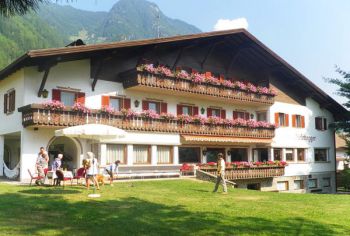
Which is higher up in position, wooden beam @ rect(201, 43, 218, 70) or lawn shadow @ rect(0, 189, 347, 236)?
wooden beam @ rect(201, 43, 218, 70)

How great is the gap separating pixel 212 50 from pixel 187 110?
16.2ft

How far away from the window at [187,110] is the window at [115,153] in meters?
5.81

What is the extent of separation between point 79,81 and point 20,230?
52.6 feet

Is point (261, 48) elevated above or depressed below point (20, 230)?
above

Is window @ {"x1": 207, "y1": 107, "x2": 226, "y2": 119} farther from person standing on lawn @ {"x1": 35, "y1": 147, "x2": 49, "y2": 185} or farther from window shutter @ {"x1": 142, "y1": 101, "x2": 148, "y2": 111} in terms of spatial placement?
person standing on lawn @ {"x1": 35, "y1": 147, "x2": 49, "y2": 185}

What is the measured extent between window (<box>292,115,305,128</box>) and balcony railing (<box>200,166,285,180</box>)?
6.12m

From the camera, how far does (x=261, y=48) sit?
32.3 metres

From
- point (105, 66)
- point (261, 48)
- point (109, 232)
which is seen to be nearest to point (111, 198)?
point (109, 232)

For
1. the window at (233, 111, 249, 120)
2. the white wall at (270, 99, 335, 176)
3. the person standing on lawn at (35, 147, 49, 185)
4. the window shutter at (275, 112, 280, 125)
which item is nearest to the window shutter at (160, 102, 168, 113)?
the window at (233, 111, 249, 120)

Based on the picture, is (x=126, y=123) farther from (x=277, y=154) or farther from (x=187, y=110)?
(x=277, y=154)

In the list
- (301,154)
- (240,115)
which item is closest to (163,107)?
(240,115)

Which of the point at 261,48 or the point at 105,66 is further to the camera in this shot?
the point at 261,48

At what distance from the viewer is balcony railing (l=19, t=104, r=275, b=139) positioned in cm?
2105

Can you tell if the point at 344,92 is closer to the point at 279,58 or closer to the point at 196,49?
the point at 279,58
